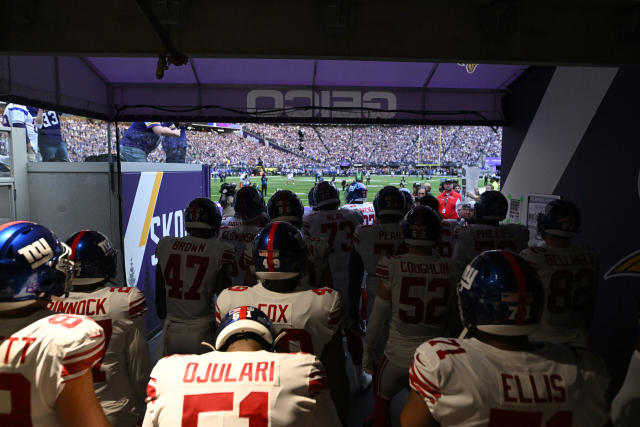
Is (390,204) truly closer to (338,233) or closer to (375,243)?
(375,243)

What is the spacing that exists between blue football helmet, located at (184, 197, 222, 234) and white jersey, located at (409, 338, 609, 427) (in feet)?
9.12

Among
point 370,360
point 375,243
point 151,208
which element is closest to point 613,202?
point 375,243

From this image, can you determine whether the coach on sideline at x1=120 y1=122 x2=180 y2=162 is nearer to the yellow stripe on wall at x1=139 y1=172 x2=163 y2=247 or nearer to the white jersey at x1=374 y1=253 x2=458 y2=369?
the yellow stripe on wall at x1=139 y1=172 x2=163 y2=247

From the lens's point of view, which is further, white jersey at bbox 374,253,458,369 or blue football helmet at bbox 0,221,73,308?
white jersey at bbox 374,253,458,369

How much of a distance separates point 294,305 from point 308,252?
4.36ft

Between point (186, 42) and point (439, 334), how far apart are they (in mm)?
2856

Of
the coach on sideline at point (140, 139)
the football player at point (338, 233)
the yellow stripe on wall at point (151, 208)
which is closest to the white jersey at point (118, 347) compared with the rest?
the football player at point (338, 233)

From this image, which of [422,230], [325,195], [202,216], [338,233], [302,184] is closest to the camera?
[422,230]

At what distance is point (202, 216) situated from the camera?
155 inches

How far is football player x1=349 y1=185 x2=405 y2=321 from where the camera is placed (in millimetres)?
4594

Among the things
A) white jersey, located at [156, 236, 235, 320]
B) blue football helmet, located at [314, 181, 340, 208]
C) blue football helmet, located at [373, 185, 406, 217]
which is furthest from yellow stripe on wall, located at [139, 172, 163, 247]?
blue football helmet, located at [373, 185, 406, 217]

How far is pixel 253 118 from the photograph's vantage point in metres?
5.89

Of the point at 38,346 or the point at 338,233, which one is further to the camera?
the point at 338,233

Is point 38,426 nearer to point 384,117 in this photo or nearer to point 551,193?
point 384,117
